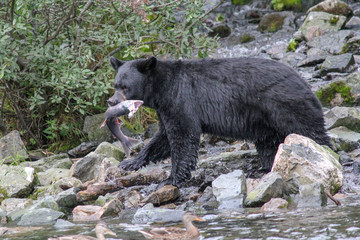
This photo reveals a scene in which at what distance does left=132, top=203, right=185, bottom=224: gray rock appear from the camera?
16.4 feet

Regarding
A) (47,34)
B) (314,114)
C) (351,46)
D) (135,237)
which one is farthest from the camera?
(351,46)

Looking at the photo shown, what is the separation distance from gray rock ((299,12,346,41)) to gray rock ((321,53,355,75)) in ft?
7.96

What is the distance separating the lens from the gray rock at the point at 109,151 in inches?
305

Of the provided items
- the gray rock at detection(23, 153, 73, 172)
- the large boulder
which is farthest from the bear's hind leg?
the gray rock at detection(23, 153, 73, 172)

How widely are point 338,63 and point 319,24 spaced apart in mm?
3082

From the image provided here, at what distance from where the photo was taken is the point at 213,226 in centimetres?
454

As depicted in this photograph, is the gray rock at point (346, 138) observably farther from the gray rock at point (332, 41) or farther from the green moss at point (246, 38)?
the green moss at point (246, 38)

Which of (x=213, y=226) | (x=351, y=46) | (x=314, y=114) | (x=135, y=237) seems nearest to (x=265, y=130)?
(x=314, y=114)

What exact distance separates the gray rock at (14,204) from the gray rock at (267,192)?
2502mm

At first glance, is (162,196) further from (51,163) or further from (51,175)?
(51,163)

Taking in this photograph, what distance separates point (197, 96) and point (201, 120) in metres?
0.29

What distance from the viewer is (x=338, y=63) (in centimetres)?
1137

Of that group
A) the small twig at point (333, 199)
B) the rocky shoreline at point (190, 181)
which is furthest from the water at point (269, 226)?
the rocky shoreline at point (190, 181)

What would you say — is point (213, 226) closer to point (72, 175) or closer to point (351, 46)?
point (72, 175)
